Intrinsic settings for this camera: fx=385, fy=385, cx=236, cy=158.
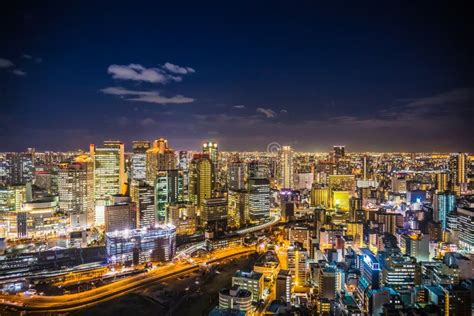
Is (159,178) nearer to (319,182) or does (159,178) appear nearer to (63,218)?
(63,218)

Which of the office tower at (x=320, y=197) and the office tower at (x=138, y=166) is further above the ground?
the office tower at (x=138, y=166)

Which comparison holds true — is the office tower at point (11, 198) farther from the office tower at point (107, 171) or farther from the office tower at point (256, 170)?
the office tower at point (256, 170)

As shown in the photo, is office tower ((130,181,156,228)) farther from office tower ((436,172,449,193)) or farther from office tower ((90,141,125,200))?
office tower ((436,172,449,193))

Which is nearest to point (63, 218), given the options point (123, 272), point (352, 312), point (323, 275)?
point (123, 272)

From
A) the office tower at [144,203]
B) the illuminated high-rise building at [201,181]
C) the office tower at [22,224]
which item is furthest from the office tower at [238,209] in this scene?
the office tower at [22,224]

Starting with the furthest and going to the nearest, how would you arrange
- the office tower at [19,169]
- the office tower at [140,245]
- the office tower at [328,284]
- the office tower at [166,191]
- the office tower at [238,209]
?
1. the office tower at [238,209]
2. the office tower at [19,169]
3. the office tower at [166,191]
4. the office tower at [140,245]
5. the office tower at [328,284]
